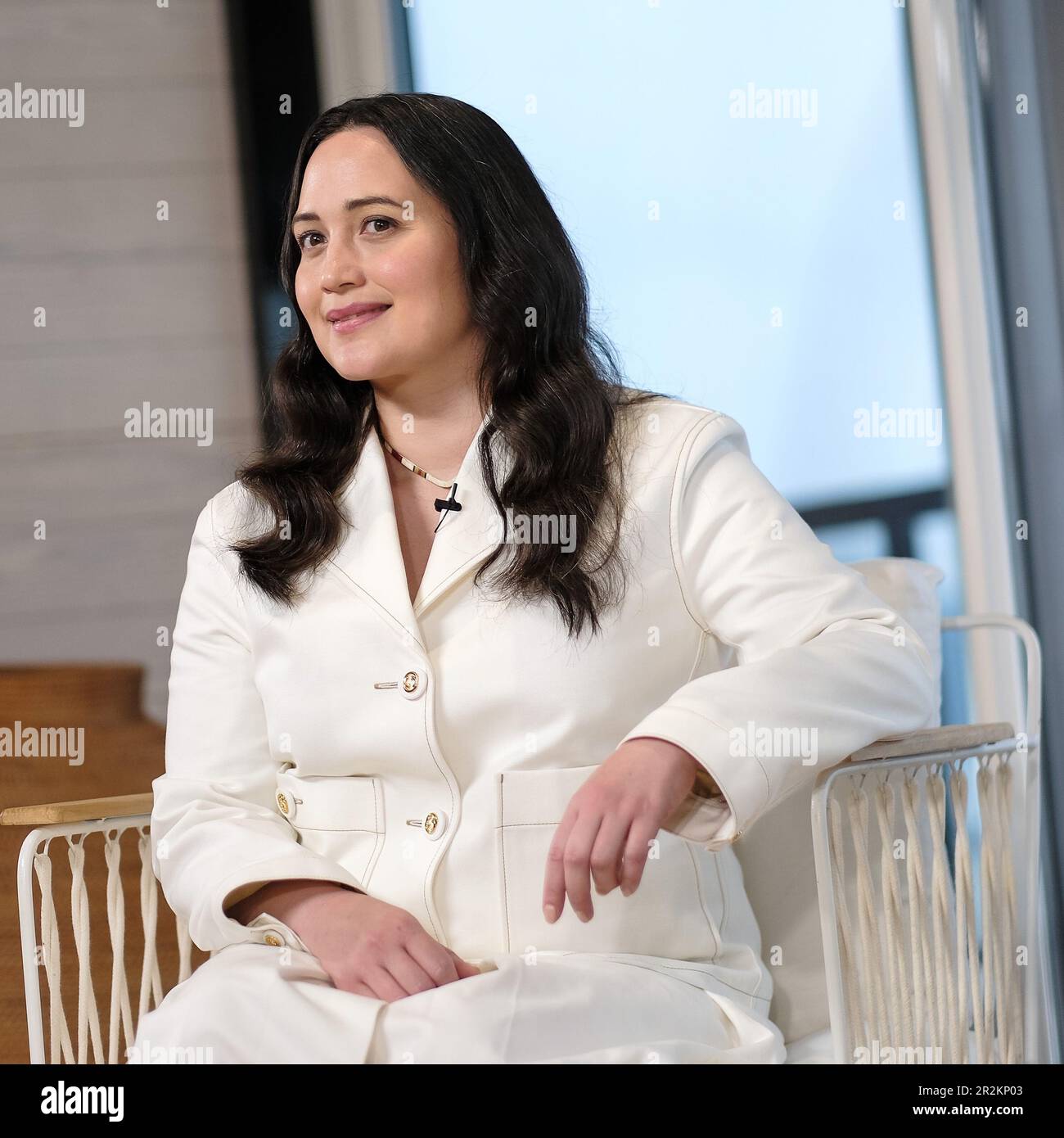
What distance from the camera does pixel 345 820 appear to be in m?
1.57

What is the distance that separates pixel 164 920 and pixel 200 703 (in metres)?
1.03

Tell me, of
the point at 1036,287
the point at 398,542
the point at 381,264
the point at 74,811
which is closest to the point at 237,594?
the point at 398,542

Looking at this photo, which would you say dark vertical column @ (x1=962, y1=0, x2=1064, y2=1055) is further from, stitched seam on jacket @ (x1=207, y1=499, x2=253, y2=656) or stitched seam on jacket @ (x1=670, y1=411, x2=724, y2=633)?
stitched seam on jacket @ (x1=207, y1=499, x2=253, y2=656)

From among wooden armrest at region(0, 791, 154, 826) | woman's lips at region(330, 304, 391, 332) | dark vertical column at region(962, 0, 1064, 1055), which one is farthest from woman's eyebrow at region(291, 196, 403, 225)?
dark vertical column at region(962, 0, 1064, 1055)

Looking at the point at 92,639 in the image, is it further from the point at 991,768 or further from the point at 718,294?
the point at 991,768

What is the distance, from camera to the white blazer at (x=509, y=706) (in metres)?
1.46

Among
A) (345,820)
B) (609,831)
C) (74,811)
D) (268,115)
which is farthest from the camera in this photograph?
(268,115)

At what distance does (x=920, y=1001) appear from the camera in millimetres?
1515

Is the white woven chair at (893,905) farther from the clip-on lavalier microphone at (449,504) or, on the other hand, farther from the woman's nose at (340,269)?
the woman's nose at (340,269)

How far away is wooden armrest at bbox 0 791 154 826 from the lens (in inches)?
65.3

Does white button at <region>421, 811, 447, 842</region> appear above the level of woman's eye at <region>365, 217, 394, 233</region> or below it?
below

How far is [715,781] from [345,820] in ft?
1.60

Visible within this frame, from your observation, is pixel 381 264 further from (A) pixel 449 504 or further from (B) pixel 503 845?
(B) pixel 503 845

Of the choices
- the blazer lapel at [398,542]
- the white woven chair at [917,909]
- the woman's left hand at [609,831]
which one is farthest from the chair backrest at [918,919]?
the blazer lapel at [398,542]
